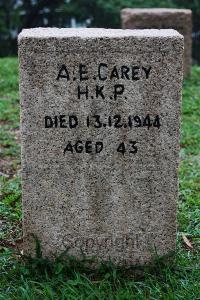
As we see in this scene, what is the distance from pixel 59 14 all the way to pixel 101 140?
55.2 feet

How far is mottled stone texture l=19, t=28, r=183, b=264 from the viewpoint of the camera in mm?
3193

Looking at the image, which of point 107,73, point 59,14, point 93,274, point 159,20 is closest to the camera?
point 107,73

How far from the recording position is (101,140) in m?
3.31

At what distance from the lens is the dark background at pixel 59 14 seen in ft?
57.4

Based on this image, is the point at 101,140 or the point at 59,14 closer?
the point at 101,140

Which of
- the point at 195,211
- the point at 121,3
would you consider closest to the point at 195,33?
the point at 121,3

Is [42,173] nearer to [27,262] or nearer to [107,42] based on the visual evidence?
[27,262]

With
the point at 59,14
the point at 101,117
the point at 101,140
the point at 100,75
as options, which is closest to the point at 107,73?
the point at 100,75

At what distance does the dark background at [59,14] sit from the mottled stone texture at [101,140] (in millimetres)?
13635

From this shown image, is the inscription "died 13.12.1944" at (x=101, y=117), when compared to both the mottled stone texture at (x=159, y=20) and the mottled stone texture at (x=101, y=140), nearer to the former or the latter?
the mottled stone texture at (x=101, y=140)

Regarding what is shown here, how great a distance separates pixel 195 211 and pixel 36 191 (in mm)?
1516

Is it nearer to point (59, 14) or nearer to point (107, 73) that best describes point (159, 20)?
point (107, 73)

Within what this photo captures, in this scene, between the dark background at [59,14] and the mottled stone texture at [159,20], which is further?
the dark background at [59,14]

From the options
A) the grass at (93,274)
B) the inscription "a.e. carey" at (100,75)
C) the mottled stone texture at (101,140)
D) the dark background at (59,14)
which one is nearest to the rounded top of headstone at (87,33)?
the mottled stone texture at (101,140)
